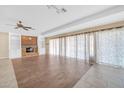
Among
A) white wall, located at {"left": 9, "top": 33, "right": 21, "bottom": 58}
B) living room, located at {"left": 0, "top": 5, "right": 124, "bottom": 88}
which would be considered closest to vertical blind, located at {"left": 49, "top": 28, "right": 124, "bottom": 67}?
living room, located at {"left": 0, "top": 5, "right": 124, "bottom": 88}

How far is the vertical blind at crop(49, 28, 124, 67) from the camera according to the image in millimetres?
4414

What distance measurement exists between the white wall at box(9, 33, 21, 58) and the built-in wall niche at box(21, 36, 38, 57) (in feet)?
1.38

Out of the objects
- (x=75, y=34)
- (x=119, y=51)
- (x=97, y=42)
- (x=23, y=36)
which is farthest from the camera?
(x=23, y=36)

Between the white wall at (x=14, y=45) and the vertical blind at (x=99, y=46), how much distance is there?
4.58m

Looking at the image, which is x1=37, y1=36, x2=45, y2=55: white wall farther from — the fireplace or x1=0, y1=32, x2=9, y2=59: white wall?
x1=0, y1=32, x2=9, y2=59: white wall

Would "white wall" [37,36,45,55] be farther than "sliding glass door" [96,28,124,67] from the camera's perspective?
Yes

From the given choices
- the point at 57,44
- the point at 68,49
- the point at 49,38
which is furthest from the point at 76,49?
the point at 49,38

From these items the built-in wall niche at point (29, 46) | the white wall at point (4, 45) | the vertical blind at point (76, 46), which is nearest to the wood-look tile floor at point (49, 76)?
the vertical blind at point (76, 46)

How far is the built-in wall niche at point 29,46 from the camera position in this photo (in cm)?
911

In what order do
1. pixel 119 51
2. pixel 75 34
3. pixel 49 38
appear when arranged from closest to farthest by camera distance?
pixel 119 51, pixel 75 34, pixel 49 38

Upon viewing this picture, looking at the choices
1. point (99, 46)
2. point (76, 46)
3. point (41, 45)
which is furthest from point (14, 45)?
point (99, 46)

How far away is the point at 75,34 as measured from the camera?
6938mm

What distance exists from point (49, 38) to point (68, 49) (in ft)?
11.6
